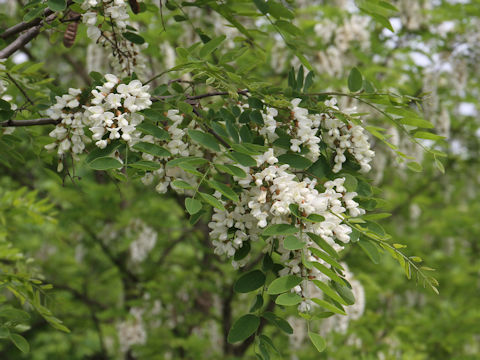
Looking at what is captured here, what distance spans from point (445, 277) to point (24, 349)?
5.19 m

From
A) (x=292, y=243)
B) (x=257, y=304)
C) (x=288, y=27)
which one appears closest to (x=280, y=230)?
(x=292, y=243)

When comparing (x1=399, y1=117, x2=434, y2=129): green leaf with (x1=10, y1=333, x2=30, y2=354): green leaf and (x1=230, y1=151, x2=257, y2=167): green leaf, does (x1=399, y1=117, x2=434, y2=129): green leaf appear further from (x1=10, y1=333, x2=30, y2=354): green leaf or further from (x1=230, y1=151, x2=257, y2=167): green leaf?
(x1=10, y1=333, x2=30, y2=354): green leaf

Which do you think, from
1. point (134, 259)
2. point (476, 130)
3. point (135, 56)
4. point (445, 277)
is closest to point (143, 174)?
point (135, 56)

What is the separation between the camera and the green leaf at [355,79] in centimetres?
181

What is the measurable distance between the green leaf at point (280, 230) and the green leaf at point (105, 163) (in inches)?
18.5

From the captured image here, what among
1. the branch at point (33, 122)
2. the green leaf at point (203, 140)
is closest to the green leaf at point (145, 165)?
the green leaf at point (203, 140)

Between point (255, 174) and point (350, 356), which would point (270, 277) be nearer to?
point (255, 174)

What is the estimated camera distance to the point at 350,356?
13.2 ft

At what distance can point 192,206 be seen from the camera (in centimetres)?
139

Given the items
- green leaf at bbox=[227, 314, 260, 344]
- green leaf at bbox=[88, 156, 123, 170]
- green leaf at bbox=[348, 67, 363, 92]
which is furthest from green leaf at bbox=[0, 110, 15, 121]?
green leaf at bbox=[348, 67, 363, 92]

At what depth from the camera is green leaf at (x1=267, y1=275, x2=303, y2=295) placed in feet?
4.43

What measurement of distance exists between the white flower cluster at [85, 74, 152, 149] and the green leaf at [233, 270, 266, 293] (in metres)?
0.55

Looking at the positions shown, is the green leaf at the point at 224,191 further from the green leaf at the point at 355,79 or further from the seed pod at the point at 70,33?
the seed pod at the point at 70,33

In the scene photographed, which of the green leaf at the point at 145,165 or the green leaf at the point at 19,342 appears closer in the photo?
the green leaf at the point at 145,165
